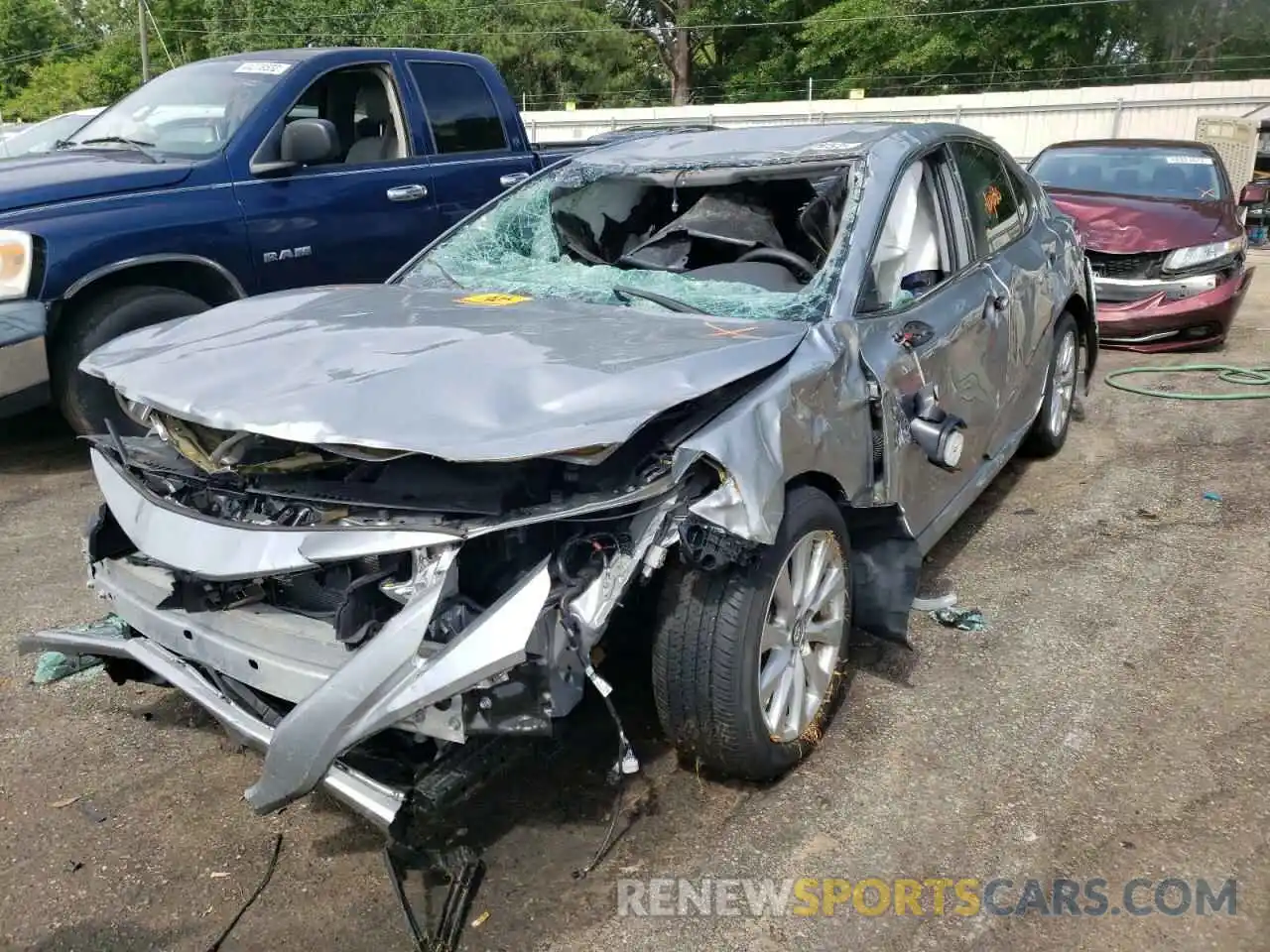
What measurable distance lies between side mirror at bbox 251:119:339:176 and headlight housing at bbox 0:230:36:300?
1.21 meters

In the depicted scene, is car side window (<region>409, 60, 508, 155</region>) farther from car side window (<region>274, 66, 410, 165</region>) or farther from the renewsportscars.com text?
the renewsportscars.com text

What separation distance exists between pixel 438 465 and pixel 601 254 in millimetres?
1855

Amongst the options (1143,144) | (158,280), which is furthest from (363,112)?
(1143,144)

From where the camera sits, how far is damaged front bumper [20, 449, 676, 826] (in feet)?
7.04

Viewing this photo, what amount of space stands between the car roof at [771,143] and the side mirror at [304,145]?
1.81 m

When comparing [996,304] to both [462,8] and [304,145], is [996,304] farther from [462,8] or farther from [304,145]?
[462,8]

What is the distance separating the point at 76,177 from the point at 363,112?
174cm

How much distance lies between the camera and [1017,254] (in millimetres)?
4488

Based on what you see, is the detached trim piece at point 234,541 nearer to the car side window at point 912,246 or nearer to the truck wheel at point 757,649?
the truck wheel at point 757,649

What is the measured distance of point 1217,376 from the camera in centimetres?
727

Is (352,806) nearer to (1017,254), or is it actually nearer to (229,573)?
(229,573)

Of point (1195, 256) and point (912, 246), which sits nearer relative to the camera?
point (912, 246)

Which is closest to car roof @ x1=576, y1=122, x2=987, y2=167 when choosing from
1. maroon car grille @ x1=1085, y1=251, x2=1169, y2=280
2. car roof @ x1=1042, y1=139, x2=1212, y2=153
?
maroon car grille @ x1=1085, y1=251, x2=1169, y2=280

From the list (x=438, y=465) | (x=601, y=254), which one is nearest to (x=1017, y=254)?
(x=601, y=254)
